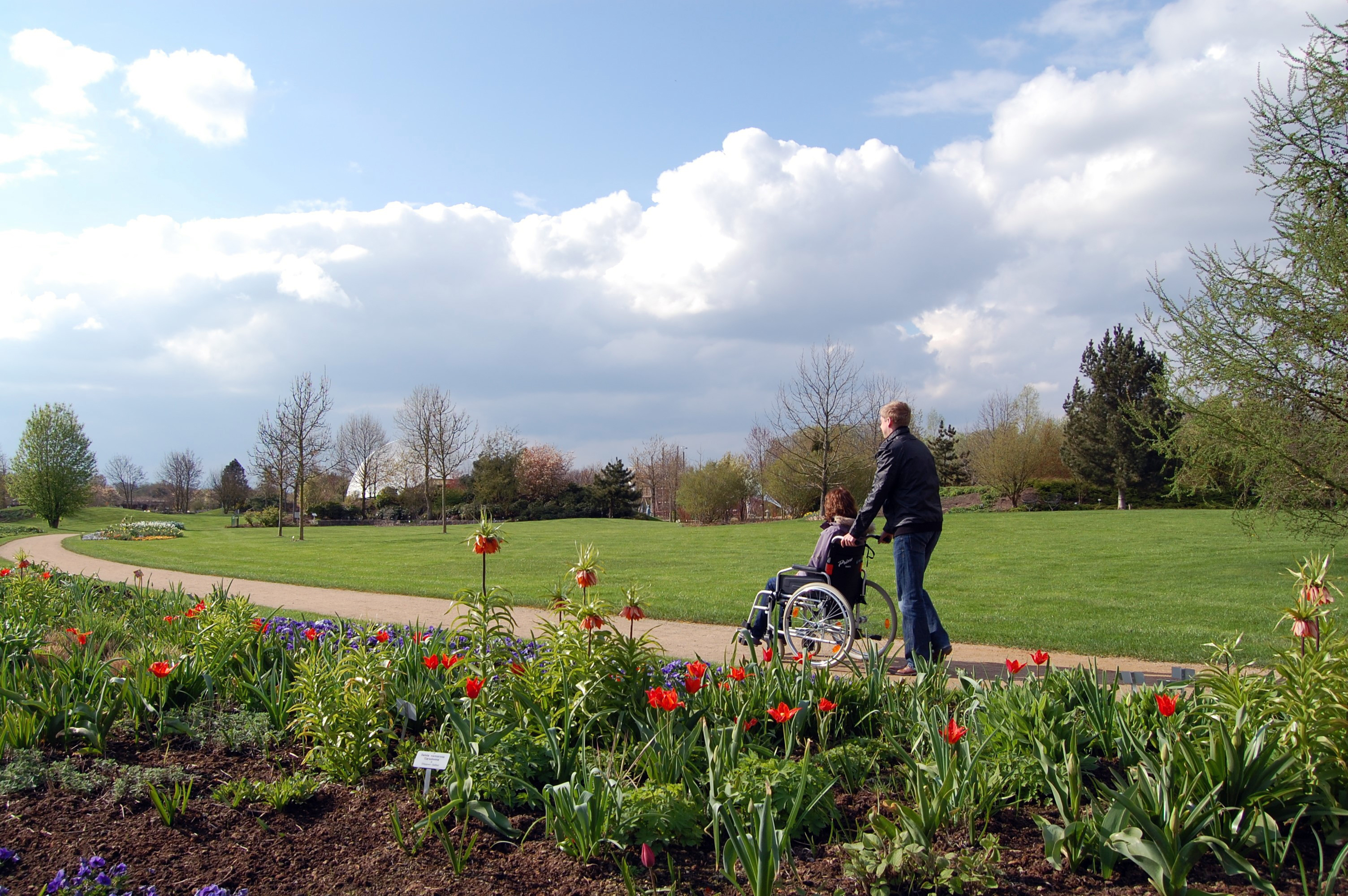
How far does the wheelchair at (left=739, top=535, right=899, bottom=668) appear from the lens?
5453 mm

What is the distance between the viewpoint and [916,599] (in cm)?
522

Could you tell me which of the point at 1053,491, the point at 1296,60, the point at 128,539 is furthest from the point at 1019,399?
the point at 128,539

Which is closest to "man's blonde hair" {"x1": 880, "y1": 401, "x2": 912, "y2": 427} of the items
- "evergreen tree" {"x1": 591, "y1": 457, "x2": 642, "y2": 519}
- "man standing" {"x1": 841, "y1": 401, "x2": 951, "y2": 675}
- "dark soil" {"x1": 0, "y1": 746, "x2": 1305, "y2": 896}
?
"man standing" {"x1": 841, "y1": 401, "x2": 951, "y2": 675}

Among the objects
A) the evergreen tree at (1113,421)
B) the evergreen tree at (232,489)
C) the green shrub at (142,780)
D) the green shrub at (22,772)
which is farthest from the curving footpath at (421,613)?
the evergreen tree at (232,489)

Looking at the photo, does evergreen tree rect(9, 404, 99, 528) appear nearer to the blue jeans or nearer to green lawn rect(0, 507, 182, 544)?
green lawn rect(0, 507, 182, 544)

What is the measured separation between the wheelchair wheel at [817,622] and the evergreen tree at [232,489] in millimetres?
56651

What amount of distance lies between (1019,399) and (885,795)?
55598mm

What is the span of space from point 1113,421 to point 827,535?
120 feet

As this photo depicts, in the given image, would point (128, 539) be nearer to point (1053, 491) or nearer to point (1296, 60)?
point (1296, 60)

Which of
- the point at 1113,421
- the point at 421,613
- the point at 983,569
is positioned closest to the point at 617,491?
the point at 1113,421

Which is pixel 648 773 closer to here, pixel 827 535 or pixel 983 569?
pixel 827 535

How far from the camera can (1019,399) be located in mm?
53312

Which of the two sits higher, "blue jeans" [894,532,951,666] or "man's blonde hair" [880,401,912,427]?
"man's blonde hair" [880,401,912,427]

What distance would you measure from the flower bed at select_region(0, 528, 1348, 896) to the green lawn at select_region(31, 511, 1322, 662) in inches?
159
